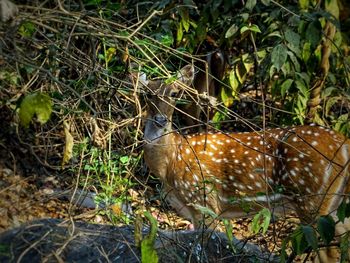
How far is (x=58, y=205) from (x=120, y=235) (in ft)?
11.1

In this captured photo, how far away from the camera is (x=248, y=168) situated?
6.89 m

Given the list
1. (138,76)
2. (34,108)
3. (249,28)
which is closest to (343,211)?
(138,76)

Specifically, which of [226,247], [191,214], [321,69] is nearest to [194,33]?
[321,69]

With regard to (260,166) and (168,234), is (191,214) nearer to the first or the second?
(260,166)

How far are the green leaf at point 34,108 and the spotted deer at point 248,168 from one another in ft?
8.83

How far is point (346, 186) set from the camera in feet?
20.6

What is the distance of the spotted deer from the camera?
6.34 meters

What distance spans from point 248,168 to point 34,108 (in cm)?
380

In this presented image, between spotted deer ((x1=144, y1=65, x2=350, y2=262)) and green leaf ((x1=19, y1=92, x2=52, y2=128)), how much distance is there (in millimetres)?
2692

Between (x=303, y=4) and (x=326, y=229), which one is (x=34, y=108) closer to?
(x=326, y=229)

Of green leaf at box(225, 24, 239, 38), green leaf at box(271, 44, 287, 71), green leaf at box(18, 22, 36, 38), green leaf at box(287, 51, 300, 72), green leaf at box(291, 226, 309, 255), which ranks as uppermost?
green leaf at box(18, 22, 36, 38)

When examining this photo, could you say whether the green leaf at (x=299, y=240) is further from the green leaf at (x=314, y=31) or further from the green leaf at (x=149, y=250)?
the green leaf at (x=314, y=31)

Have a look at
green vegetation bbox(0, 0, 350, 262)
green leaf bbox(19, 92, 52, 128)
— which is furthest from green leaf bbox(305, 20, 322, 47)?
green leaf bbox(19, 92, 52, 128)

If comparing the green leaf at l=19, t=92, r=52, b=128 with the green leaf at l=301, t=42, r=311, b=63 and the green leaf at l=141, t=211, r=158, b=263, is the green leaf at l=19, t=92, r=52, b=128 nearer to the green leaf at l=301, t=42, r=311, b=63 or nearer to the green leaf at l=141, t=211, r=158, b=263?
the green leaf at l=141, t=211, r=158, b=263
